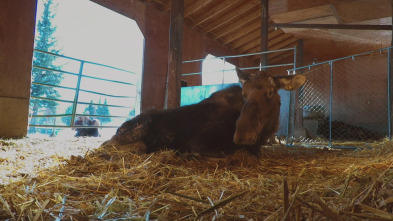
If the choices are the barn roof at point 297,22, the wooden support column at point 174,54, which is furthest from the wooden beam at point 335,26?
the wooden support column at point 174,54

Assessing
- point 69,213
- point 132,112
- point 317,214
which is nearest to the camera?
A: point 317,214

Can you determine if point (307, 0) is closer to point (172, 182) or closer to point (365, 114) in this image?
point (172, 182)

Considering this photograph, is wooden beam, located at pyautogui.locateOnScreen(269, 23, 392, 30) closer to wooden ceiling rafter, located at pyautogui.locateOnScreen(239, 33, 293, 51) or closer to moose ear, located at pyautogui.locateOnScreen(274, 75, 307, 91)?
moose ear, located at pyautogui.locateOnScreen(274, 75, 307, 91)

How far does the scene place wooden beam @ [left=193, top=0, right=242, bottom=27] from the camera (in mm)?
12313

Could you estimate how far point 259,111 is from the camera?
11.8ft

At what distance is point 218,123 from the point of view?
4090 millimetres

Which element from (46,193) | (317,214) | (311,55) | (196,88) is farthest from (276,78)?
(311,55)

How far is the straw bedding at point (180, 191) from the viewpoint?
136 centimetres

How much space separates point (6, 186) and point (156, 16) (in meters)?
11.2

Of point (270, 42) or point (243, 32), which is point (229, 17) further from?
point (270, 42)

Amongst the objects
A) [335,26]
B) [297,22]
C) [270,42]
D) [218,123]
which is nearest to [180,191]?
[218,123]

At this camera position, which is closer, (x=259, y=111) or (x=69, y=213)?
(x=69, y=213)

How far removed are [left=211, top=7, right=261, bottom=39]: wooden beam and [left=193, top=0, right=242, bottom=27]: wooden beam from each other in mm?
1638

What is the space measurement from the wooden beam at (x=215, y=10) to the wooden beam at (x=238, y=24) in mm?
1638
